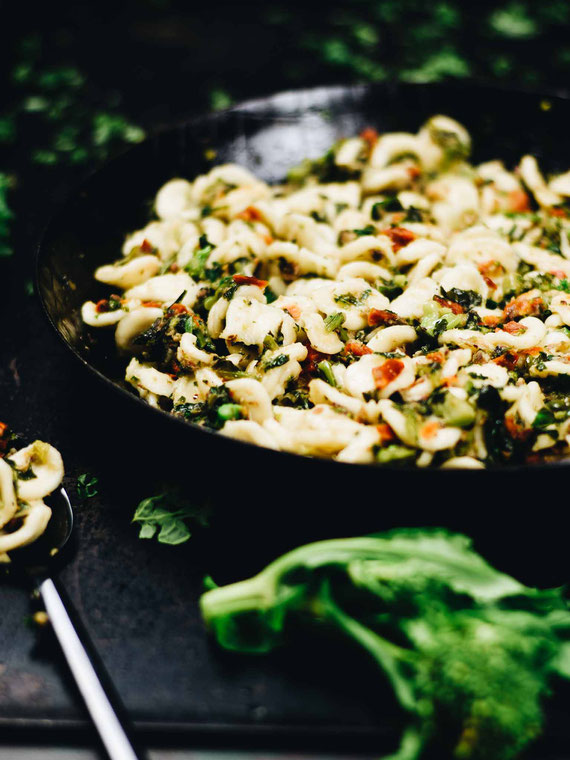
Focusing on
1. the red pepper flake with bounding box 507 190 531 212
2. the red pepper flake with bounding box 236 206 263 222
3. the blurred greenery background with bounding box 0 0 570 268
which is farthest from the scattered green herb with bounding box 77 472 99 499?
the blurred greenery background with bounding box 0 0 570 268

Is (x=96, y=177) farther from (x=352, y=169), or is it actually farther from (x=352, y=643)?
(x=352, y=643)

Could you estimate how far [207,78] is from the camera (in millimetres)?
5605

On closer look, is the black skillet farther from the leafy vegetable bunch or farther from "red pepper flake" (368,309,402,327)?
"red pepper flake" (368,309,402,327)

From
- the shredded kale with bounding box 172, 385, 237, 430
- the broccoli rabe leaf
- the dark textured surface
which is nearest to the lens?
the dark textured surface

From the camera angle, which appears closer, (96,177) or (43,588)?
(43,588)

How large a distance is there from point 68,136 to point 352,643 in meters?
3.91

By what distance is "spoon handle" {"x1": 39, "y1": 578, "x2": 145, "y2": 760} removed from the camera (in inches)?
66.7

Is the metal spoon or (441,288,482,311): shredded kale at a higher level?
(441,288,482,311): shredded kale

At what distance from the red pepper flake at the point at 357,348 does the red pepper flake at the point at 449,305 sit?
32 centimetres

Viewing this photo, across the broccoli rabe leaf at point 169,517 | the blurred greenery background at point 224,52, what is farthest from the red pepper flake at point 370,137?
the broccoli rabe leaf at point 169,517

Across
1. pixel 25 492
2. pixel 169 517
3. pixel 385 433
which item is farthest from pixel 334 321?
pixel 25 492

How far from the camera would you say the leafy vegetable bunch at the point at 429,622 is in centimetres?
159

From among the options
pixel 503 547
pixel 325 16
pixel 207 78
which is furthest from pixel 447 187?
pixel 325 16

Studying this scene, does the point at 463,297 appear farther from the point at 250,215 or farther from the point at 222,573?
the point at 222,573
